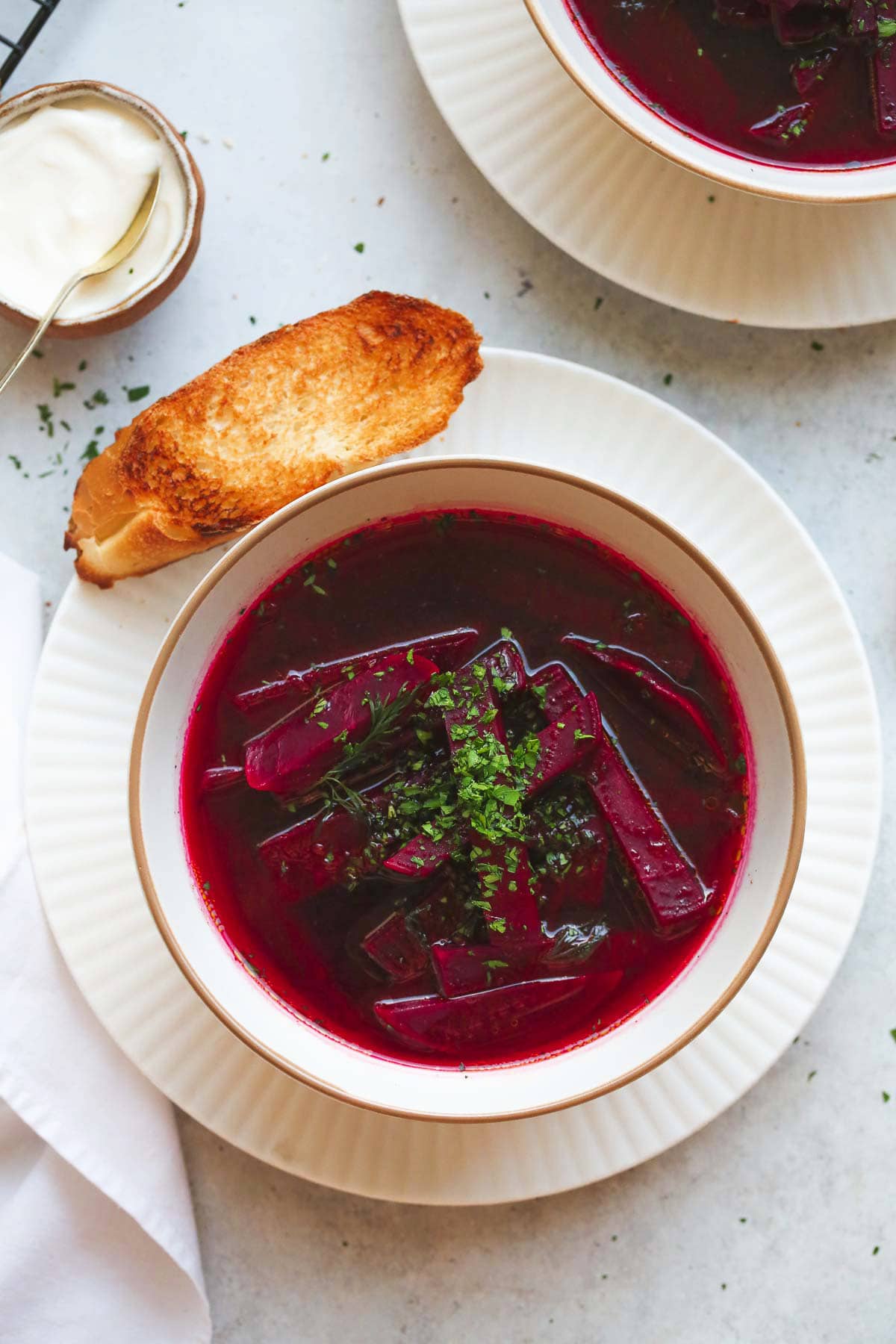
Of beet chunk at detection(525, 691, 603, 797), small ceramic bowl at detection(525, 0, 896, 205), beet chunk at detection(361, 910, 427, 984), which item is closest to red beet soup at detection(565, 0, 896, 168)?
small ceramic bowl at detection(525, 0, 896, 205)

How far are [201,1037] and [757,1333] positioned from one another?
4.37 ft

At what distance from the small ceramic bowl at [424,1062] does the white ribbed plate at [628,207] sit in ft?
2.12

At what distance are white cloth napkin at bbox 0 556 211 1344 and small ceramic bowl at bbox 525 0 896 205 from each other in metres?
1.41

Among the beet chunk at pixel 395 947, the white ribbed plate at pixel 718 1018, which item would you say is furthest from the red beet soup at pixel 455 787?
the white ribbed plate at pixel 718 1018

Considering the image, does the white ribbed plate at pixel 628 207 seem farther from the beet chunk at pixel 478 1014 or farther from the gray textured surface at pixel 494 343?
the beet chunk at pixel 478 1014

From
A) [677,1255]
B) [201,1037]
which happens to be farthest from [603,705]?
[677,1255]

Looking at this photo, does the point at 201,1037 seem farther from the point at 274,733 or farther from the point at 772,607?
the point at 772,607

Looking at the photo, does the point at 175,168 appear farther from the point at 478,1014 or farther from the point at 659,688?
the point at 478,1014

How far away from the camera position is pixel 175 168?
2219mm

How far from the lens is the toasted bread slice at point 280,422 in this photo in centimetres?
208

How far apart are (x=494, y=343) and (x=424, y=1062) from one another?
1.42 meters

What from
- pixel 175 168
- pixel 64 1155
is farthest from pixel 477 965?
pixel 175 168

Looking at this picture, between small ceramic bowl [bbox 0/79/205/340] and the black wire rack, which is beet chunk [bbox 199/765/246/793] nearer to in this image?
small ceramic bowl [bbox 0/79/205/340]

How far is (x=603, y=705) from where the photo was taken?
191 cm
